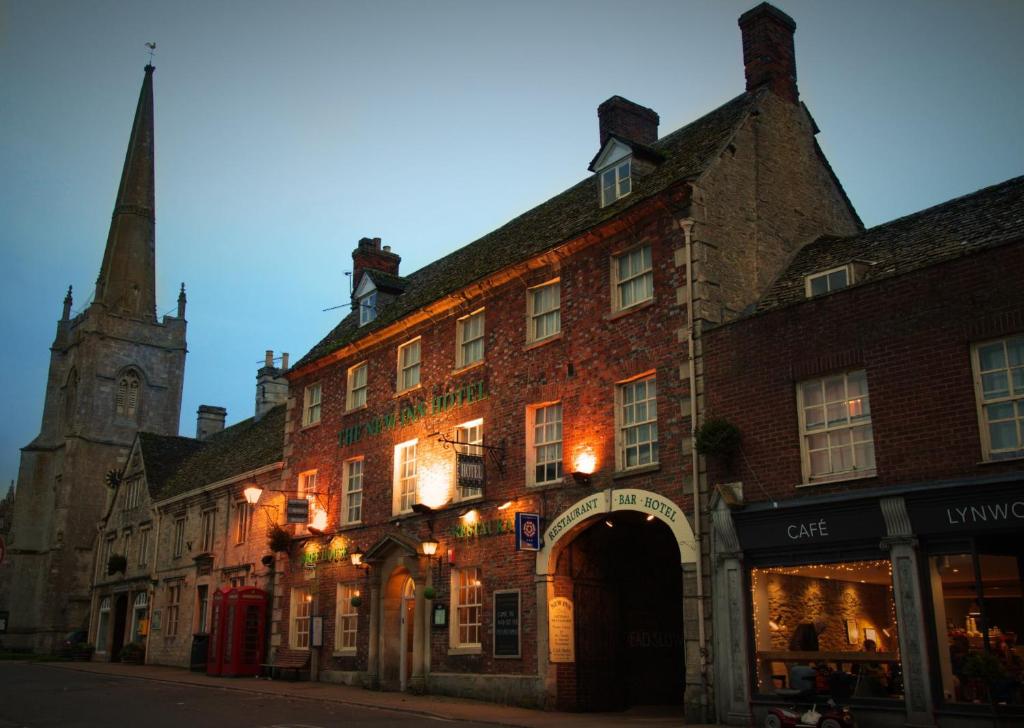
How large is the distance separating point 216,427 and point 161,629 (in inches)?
899

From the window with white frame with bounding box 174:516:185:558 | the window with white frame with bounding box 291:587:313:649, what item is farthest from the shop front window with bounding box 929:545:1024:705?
the window with white frame with bounding box 174:516:185:558

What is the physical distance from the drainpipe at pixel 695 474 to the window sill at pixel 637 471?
867mm

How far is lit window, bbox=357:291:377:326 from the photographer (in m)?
28.7

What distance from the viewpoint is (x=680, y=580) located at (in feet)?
71.3

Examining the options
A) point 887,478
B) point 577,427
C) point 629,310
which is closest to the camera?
point 887,478

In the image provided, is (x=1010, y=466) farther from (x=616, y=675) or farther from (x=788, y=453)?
(x=616, y=675)

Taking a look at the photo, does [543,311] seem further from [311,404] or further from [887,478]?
[311,404]

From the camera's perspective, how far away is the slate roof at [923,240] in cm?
1487

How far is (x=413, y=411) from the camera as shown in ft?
79.8

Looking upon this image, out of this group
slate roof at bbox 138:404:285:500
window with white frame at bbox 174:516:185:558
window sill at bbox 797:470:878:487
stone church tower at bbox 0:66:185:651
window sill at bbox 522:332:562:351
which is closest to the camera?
window sill at bbox 797:470:878:487

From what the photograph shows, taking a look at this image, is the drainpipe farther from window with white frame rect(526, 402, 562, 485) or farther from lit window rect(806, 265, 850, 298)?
window with white frame rect(526, 402, 562, 485)

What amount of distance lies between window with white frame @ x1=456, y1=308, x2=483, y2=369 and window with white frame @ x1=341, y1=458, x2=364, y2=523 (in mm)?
5013

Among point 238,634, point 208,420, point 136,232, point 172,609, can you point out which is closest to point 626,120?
point 238,634

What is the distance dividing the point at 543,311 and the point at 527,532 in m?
4.99
